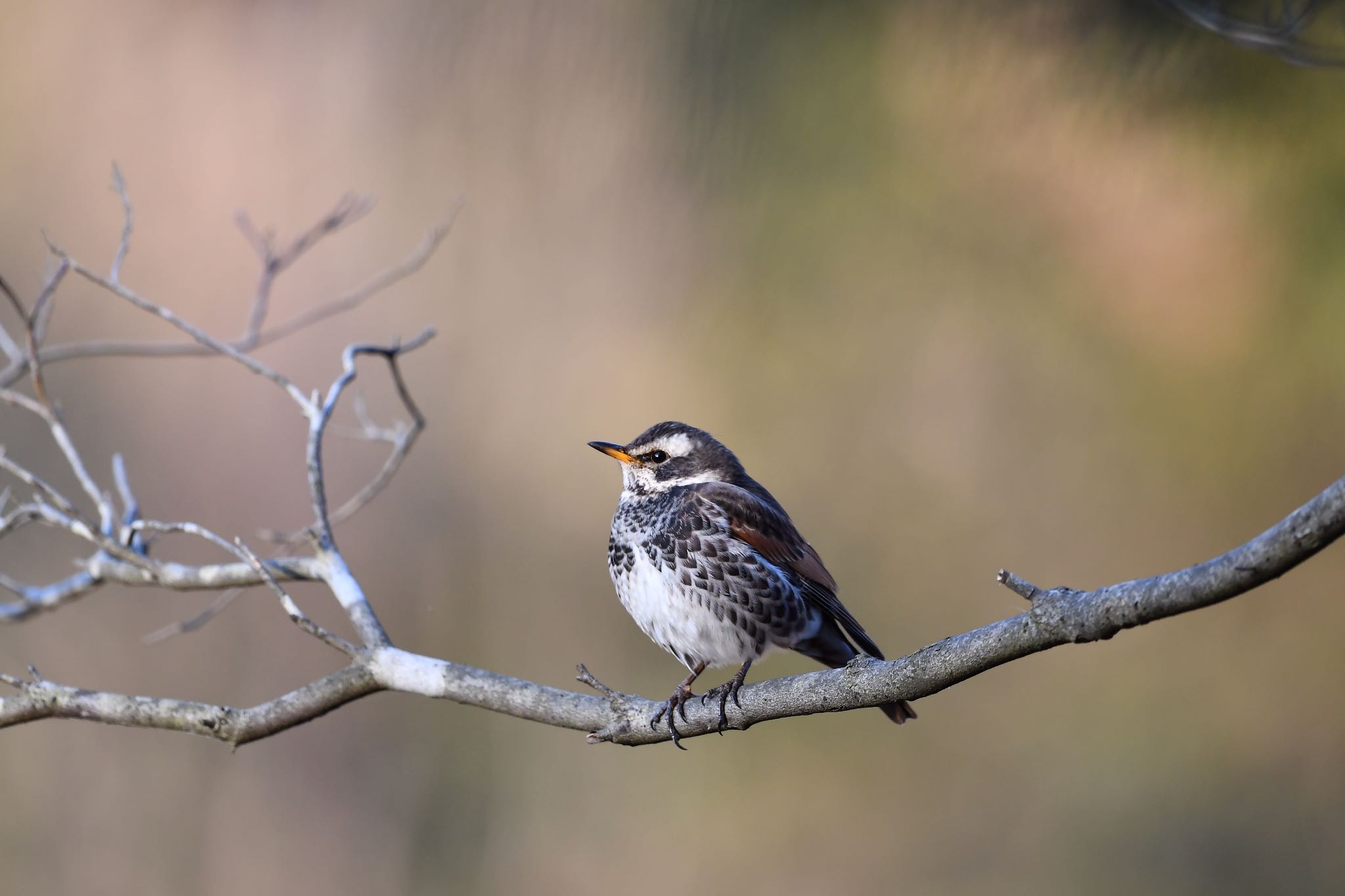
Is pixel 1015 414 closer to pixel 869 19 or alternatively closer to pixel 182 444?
pixel 869 19

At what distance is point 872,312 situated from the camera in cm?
782

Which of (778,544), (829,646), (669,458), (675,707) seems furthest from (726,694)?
(669,458)

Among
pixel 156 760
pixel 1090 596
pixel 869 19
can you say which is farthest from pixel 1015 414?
pixel 1090 596

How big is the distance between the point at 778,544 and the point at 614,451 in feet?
1.71

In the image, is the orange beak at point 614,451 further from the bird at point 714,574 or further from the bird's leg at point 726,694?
the bird's leg at point 726,694

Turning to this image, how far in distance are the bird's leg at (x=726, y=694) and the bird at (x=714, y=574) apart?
137 millimetres

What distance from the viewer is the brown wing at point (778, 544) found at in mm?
3102

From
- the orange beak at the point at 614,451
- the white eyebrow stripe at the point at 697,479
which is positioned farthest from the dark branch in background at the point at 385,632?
the white eyebrow stripe at the point at 697,479

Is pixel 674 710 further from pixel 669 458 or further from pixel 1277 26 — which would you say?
pixel 1277 26

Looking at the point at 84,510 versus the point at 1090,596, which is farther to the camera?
the point at 84,510

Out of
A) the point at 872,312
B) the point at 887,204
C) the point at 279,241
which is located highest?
the point at 279,241

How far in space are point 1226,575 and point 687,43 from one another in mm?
3038

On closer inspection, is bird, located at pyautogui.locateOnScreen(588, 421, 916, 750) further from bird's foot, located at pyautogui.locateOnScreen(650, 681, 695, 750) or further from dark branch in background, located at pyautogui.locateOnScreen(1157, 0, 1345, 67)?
dark branch in background, located at pyautogui.locateOnScreen(1157, 0, 1345, 67)

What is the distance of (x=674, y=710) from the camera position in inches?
103
